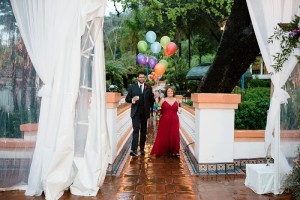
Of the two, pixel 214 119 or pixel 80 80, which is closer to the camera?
pixel 80 80

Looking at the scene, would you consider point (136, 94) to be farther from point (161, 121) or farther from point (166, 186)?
point (166, 186)

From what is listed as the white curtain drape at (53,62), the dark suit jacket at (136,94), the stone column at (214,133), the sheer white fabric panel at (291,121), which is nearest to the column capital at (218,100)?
the stone column at (214,133)

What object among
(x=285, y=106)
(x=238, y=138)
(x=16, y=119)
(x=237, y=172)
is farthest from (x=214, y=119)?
(x=16, y=119)

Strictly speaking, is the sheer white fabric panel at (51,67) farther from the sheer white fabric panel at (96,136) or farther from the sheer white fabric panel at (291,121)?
the sheer white fabric panel at (291,121)

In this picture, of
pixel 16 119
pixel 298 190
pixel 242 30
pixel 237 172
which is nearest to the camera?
pixel 298 190

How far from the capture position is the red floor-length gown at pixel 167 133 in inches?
267

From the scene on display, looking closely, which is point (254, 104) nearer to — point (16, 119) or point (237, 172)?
point (237, 172)

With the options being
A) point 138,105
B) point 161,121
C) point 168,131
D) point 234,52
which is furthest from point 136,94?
point 234,52

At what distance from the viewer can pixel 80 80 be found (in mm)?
4375

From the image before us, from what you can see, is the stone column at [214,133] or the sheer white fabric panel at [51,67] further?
the stone column at [214,133]

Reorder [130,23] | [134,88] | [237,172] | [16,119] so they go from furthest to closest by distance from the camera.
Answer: [130,23], [134,88], [237,172], [16,119]

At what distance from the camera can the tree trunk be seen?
7.58 meters

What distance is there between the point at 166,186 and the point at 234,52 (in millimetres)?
4209

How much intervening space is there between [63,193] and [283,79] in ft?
10.5
